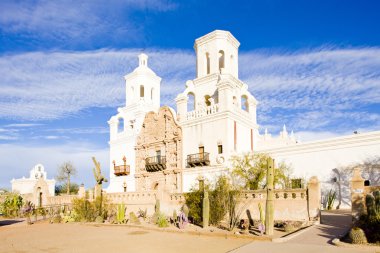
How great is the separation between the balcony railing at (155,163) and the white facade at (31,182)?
96.6 ft

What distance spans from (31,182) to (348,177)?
163 feet

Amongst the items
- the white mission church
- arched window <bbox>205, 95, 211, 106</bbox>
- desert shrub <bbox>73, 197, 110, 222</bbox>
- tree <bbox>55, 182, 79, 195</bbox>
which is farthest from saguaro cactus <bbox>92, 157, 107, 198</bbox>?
tree <bbox>55, 182, 79, 195</bbox>

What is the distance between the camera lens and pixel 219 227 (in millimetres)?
18828

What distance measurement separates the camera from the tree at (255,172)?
2370cm

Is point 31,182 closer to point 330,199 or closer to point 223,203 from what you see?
point 223,203

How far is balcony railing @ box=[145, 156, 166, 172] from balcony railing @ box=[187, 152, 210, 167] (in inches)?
117

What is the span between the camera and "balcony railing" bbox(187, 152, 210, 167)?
94.0 ft

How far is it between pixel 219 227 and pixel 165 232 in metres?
3.09

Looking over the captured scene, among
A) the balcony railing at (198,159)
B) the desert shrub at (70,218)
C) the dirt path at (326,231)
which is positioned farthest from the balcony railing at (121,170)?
the dirt path at (326,231)

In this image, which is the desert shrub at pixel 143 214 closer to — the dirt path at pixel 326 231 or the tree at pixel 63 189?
the dirt path at pixel 326 231

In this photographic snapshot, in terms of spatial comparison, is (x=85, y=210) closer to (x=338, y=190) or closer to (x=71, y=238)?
(x=71, y=238)

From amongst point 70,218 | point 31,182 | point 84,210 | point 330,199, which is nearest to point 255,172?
point 330,199

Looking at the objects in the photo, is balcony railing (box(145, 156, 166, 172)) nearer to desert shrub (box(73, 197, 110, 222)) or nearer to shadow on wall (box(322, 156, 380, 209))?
desert shrub (box(73, 197, 110, 222))

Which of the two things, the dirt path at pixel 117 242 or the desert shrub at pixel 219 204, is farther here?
the desert shrub at pixel 219 204
